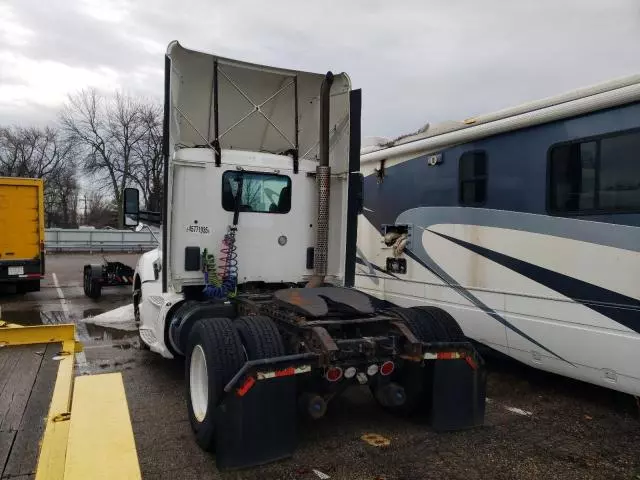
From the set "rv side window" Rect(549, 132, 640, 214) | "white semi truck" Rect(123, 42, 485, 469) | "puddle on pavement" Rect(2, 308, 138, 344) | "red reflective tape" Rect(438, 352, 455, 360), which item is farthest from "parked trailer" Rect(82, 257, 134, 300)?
"rv side window" Rect(549, 132, 640, 214)

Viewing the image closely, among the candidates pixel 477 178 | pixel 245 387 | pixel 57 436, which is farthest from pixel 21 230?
pixel 57 436

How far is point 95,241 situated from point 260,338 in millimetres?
29003

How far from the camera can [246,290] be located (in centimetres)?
601

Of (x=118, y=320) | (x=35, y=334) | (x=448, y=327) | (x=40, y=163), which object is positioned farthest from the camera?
(x=40, y=163)

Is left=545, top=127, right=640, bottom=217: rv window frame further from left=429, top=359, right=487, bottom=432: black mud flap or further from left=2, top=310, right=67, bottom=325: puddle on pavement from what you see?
left=2, top=310, right=67, bottom=325: puddle on pavement

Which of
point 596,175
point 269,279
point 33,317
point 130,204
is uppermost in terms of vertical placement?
point 596,175

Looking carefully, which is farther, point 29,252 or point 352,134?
point 29,252

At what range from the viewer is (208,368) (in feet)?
12.5

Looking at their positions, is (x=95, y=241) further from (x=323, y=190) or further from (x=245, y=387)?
(x=245, y=387)

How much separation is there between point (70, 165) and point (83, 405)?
2282 inches

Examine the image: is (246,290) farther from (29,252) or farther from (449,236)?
(29,252)

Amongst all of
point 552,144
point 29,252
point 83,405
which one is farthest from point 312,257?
point 29,252

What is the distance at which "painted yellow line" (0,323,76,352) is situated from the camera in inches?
193

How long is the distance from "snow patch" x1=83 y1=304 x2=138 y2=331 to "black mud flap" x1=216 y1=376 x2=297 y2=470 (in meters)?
5.81
